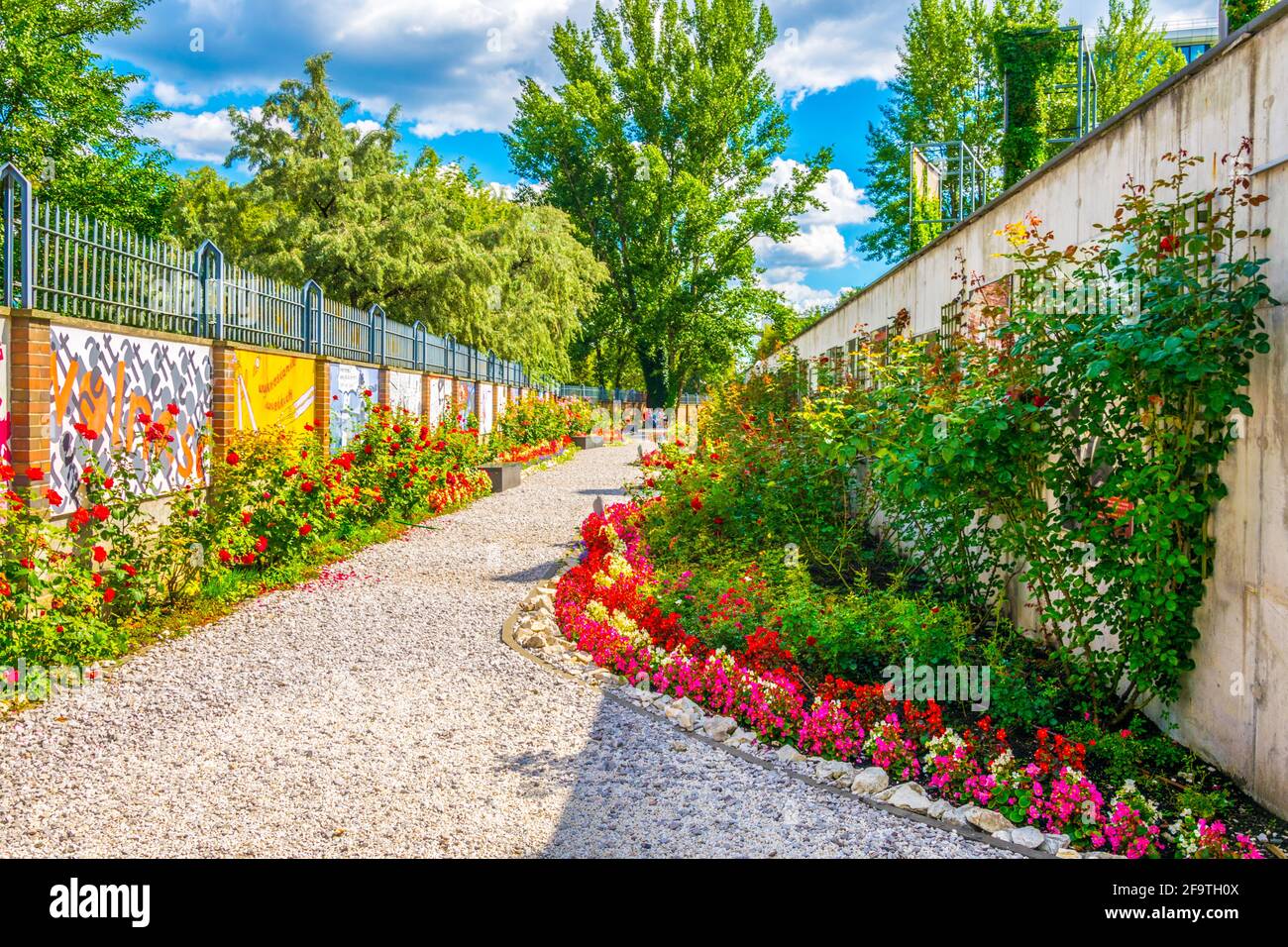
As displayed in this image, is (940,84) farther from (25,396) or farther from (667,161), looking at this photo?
(25,396)

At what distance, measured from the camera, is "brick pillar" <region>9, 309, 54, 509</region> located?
601 cm

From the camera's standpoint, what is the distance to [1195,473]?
153 inches

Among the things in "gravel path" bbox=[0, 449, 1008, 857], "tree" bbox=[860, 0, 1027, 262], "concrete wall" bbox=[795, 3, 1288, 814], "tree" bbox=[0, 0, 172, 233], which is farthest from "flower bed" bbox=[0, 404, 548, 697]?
"tree" bbox=[860, 0, 1027, 262]

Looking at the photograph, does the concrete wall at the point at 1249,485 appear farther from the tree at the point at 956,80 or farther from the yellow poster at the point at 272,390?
the tree at the point at 956,80

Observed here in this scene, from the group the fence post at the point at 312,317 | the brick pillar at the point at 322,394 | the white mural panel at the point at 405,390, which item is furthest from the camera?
the white mural panel at the point at 405,390

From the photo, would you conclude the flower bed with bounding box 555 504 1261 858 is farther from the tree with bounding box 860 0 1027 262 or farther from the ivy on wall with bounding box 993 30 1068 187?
the tree with bounding box 860 0 1027 262

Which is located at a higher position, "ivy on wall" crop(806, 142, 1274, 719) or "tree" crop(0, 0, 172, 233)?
"tree" crop(0, 0, 172, 233)

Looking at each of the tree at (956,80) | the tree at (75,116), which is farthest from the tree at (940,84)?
the tree at (75,116)

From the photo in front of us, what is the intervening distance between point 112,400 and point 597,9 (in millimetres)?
40156

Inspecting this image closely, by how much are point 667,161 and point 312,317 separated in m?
33.1

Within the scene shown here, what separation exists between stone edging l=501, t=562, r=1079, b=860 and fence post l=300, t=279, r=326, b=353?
4.83 m

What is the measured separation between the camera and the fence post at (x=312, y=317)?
11408mm

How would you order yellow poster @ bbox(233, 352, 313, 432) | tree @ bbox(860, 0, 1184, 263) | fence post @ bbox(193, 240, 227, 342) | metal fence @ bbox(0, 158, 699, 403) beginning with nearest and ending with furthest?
metal fence @ bbox(0, 158, 699, 403) < fence post @ bbox(193, 240, 227, 342) < yellow poster @ bbox(233, 352, 313, 432) < tree @ bbox(860, 0, 1184, 263)

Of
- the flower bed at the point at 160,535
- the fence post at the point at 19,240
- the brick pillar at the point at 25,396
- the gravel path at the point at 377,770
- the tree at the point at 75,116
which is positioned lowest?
the gravel path at the point at 377,770
